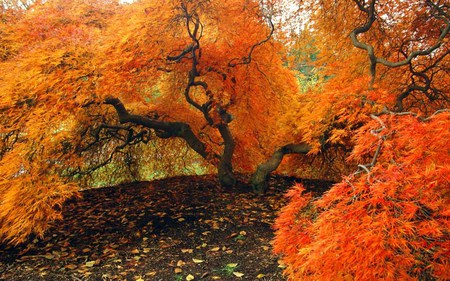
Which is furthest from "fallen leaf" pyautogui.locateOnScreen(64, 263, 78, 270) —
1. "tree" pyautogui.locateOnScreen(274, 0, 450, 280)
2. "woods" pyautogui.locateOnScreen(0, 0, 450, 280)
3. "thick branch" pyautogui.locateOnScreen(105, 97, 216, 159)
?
"tree" pyautogui.locateOnScreen(274, 0, 450, 280)

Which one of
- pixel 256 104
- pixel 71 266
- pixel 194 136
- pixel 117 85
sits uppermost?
pixel 117 85

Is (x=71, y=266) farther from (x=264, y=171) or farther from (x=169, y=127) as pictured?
(x=264, y=171)

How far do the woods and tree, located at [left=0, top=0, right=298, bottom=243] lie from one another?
0.06 ft

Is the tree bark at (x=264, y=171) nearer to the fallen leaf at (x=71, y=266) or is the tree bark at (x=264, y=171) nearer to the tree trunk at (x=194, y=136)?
the tree trunk at (x=194, y=136)

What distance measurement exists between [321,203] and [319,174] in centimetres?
489

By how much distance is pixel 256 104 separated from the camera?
482cm

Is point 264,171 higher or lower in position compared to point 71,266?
higher

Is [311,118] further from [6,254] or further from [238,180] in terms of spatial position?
[6,254]

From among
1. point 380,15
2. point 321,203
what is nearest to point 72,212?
point 321,203

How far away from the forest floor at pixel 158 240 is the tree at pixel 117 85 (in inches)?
16.0

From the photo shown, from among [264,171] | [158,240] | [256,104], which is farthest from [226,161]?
[158,240]

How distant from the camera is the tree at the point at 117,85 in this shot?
10.0ft

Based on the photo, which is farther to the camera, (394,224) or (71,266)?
(71,266)

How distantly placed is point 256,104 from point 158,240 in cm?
233
